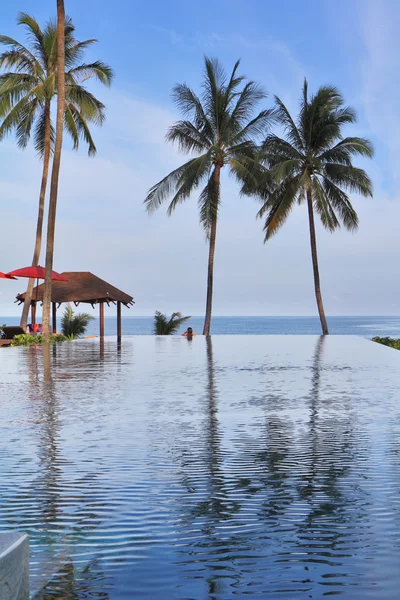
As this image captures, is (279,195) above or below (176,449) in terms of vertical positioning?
above

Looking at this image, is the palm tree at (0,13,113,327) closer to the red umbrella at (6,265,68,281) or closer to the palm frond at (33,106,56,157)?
the palm frond at (33,106,56,157)

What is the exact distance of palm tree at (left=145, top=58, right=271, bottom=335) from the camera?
1010 inches

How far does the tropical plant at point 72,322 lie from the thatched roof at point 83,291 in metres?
2.71

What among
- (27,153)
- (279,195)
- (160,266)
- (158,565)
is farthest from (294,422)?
(160,266)

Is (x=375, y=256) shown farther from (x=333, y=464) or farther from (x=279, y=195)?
(x=333, y=464)

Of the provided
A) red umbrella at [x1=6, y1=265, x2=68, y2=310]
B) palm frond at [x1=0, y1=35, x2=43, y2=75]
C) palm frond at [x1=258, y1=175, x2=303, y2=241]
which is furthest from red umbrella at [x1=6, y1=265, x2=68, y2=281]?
palm frond at [x1=258, y1=175, x2=303, y2=241]

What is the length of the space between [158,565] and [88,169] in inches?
1285

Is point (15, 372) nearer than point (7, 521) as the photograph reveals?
No

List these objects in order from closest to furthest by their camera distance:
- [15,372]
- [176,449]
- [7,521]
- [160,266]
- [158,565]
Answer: [158,565]
[7,521]
[176,449]
[15,372]
[160,266]

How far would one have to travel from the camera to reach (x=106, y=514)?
2.92 metres

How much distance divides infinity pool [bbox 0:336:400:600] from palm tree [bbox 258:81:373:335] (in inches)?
746

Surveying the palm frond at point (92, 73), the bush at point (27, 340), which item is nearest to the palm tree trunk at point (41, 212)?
the palm frond at point (92, 73)

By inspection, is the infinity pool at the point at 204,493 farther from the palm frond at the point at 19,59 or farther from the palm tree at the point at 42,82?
the palm frond at the point at 19,59

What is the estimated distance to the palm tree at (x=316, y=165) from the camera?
999 inches
